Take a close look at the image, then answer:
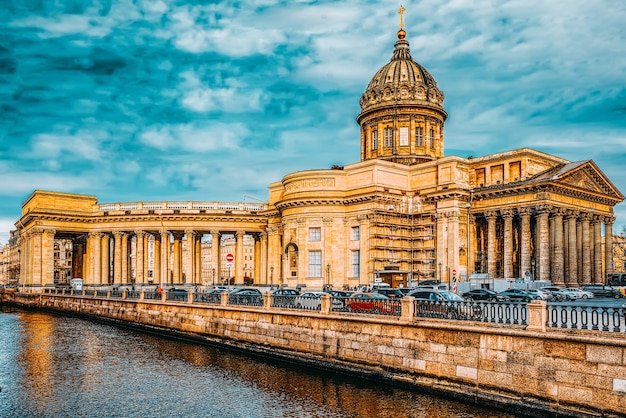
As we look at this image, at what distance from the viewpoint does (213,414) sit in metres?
21.0

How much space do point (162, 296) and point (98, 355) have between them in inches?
441

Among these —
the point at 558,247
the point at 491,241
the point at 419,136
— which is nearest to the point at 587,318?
the point at 558,247

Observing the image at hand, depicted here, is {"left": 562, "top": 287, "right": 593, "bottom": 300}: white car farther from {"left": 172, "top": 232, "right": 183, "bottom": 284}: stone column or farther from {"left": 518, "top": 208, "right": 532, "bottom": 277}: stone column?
{"left": 172, "top": 232, "right": 183, "bottom": 284}: stone column

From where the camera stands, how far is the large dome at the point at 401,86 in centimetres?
7362

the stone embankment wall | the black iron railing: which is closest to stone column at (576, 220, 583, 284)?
the stone embankment wall

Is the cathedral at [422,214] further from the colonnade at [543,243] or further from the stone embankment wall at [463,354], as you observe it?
the stone embankment wall at [463,354]

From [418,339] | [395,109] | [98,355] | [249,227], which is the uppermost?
[395,109]

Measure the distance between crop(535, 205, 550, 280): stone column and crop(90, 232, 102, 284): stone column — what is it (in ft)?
175

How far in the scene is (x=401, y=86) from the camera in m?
73.8

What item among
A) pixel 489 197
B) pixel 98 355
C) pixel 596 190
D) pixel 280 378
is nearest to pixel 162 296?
pixel 98 355

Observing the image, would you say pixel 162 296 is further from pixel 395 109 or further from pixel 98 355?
pixel 395 109

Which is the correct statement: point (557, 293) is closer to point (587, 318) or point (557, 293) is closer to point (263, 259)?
point (587, 318)

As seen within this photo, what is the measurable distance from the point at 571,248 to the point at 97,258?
56695 millimetres

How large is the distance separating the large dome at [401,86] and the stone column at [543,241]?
2208 centimetres
